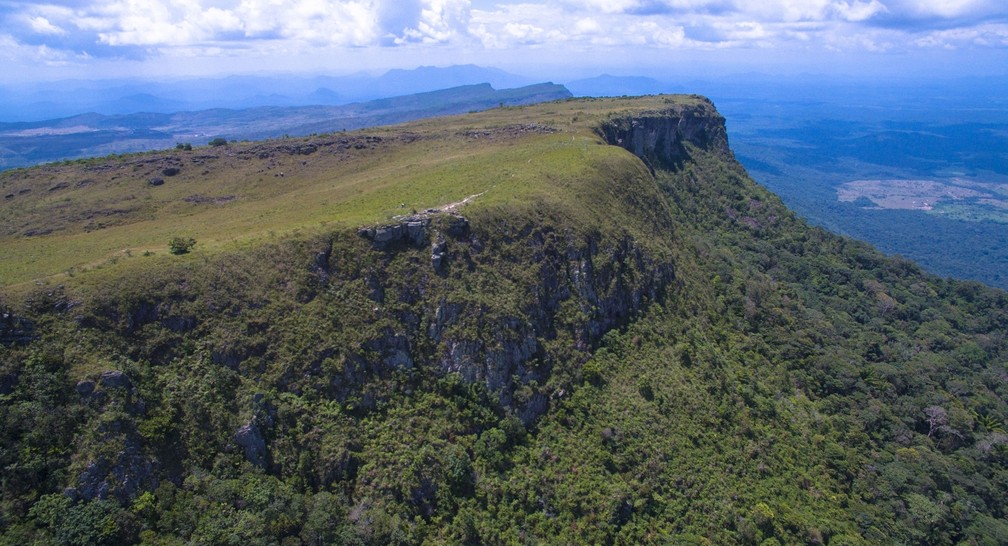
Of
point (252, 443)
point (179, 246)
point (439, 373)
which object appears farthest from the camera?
point (439, 373)

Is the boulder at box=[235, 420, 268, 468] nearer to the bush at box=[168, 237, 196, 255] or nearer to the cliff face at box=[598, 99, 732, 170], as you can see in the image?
the bush at box=[168, 237, 196, 255]

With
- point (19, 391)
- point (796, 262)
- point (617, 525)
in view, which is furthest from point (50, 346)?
point (796, 262)

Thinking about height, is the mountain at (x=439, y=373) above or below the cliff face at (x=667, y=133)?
below

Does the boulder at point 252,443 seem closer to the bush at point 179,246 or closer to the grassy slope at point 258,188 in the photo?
the grassy slope at point 258,188

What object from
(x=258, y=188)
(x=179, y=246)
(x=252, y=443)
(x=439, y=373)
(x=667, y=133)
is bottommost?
(x=252, y=443)

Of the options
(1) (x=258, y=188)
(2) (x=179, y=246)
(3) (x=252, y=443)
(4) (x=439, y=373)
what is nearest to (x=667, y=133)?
(1) (x=258, y=188)

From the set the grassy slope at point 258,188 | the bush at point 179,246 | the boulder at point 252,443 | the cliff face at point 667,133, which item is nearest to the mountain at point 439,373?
the boulder at point 252,443

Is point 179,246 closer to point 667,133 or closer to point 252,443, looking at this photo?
point 252,443
